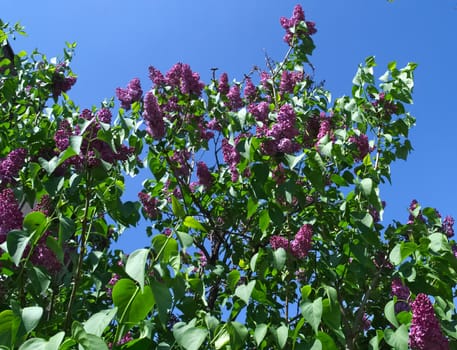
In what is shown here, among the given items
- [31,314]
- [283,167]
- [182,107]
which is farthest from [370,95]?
[31,314]

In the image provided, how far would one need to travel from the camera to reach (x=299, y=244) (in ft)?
7.95

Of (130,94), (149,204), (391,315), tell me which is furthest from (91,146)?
(130,94)

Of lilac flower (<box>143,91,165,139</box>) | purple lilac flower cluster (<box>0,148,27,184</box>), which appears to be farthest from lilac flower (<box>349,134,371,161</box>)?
purple lilac flower cluster (<box>0,148,27,184</box>)

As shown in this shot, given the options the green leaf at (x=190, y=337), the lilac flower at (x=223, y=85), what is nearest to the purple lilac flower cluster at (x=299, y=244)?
the green leaf at (x=190, y=337)

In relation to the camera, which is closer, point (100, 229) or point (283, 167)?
point (100, 229)

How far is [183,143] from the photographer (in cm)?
383

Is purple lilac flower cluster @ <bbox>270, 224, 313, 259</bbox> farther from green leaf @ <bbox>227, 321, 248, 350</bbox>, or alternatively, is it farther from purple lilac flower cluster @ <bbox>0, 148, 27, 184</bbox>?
purple lilac flower cluster @ <bbox>0, 148, 27, 184</bbox>

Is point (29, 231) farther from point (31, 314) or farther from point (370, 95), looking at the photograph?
point (370, 95)

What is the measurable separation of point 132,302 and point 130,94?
2.98 meters

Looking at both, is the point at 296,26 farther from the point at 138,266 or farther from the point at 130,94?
the point at 138,266

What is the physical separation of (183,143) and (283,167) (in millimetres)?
1284

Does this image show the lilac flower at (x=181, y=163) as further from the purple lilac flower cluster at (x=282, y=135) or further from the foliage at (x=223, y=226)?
the purple lilac flower cluster at (x=282, y=135)

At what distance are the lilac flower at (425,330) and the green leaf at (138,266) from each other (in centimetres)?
97

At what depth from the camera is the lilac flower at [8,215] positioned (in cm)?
190
